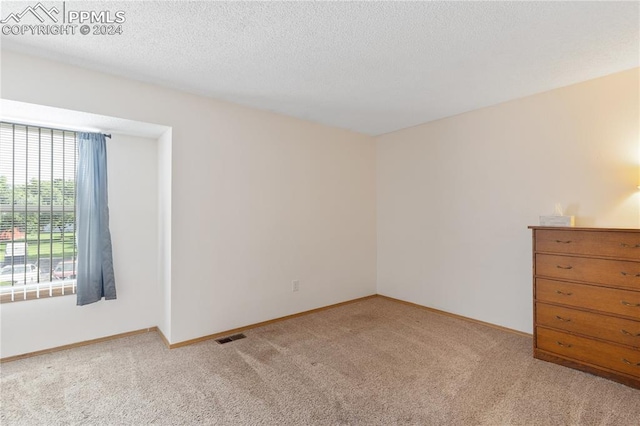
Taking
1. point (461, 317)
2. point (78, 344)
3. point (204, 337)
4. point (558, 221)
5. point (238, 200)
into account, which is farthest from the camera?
point (461, 317)

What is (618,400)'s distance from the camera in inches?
82.1

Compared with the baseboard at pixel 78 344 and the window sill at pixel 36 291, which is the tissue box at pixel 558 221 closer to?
the baseboard at pixel 78 344

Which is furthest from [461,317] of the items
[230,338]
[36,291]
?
[36,291]

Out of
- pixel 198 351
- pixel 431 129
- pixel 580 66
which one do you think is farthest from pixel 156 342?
pixel 580 66

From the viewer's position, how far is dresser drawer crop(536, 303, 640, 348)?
7.34 feet

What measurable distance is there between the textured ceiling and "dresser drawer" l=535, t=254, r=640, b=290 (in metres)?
1.60

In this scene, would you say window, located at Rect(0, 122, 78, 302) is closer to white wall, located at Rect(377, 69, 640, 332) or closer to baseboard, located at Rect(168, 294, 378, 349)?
baseboard, located at Rect(168, 294, 378, 349)

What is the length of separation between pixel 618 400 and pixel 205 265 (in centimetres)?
347

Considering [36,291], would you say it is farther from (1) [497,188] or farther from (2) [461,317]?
(1) [497,188]

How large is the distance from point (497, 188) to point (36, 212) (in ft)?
15.3

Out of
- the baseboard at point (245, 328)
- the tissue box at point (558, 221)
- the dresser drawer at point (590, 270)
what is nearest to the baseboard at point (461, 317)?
the baseboard at point (245, 328)

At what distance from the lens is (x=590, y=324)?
7.91ft

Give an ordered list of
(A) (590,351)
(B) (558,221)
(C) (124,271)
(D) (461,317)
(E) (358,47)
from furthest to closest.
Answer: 1. (D) (461,317)
2. (C) (124,271)
3. (B) (558,221)
4. (A) (590,351)
5. (E) (358,47)

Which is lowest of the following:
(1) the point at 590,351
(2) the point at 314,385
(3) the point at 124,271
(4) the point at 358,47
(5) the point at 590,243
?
(2) the point at 314,385
